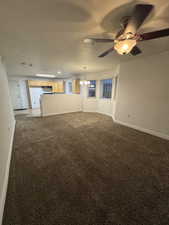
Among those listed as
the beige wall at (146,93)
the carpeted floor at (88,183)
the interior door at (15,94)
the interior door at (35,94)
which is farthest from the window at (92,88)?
the interior door at (15,94)

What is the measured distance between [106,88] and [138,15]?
173 inches

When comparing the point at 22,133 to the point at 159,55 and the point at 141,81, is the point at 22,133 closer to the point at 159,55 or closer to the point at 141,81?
the point at 141,81

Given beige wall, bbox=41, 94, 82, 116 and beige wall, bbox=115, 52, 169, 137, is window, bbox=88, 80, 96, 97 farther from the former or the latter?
beige wall, bbox=115, 52, 169, 137

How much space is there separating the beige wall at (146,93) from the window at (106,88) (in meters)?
1.41

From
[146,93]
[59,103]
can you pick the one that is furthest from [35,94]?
[146,93]

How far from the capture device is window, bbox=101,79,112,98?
5.22 m

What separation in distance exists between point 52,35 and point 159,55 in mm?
2896

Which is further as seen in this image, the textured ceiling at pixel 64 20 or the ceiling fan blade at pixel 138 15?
the textured ceiling at pixel 64 20

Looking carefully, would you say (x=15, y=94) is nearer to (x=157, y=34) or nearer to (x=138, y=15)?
(x=138, y=15)

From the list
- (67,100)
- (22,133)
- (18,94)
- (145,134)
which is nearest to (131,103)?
(145,134)

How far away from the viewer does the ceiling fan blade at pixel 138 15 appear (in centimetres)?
102

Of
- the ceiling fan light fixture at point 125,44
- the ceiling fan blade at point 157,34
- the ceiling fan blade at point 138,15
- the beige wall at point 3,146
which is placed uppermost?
the ceiling fan blade at point 138,15

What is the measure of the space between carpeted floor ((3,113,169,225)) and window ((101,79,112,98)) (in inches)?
131

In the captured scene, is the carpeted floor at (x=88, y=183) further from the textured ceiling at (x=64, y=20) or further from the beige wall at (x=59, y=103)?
the beige wall at (x=59, y=103)
